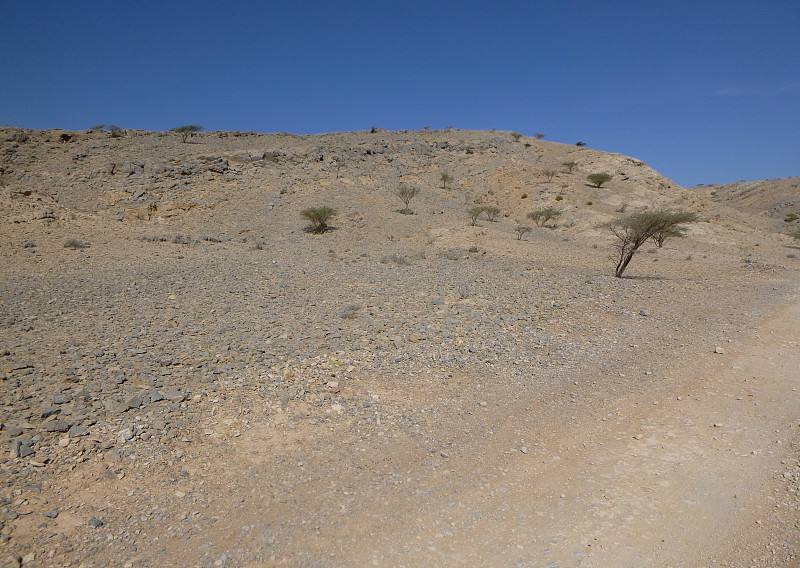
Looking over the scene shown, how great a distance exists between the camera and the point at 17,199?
14758 millimetres

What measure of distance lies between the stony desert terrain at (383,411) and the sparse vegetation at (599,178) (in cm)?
1799

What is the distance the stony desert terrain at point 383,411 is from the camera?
11.5 feet

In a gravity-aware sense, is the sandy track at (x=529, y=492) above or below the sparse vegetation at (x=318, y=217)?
below

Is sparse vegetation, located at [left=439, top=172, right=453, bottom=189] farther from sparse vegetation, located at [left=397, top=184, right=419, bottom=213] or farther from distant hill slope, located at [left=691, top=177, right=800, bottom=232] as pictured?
distant hill slope, located at [left=691, top=177, right=800, bottom=232]

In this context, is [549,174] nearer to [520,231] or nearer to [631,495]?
[520,231]

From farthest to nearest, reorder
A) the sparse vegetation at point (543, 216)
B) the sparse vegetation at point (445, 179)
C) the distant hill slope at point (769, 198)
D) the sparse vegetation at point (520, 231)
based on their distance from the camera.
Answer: the distant hill slope at point (769, 198) < the sparse vegetation at point (445, 179) < the sparse vegetation at point (543, 216) < the sparse vegetation at point (520, 231)

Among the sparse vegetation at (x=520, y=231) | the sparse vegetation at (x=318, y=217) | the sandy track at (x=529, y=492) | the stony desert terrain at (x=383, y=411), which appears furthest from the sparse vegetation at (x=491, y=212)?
the sandy track at (x=529, y=492)

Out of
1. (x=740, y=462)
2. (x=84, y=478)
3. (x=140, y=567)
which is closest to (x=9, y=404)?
(x=84, y=478)

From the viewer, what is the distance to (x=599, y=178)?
99.8 ft

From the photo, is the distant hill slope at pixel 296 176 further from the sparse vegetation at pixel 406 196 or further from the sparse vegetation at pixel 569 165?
the sparse vegetation at pixel 406 196

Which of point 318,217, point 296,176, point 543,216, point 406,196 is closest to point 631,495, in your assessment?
point 318,217

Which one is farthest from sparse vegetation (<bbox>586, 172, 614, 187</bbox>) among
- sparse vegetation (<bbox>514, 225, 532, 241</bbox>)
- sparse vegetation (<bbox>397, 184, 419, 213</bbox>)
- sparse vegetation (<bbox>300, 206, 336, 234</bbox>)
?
sparse vegetation (<bbox>300, 206, 336, 234</bbox>)

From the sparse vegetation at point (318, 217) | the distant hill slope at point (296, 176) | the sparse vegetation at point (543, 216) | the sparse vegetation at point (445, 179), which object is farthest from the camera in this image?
the sparse vegetation at point (445, 179)

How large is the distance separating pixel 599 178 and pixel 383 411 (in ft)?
99.6
